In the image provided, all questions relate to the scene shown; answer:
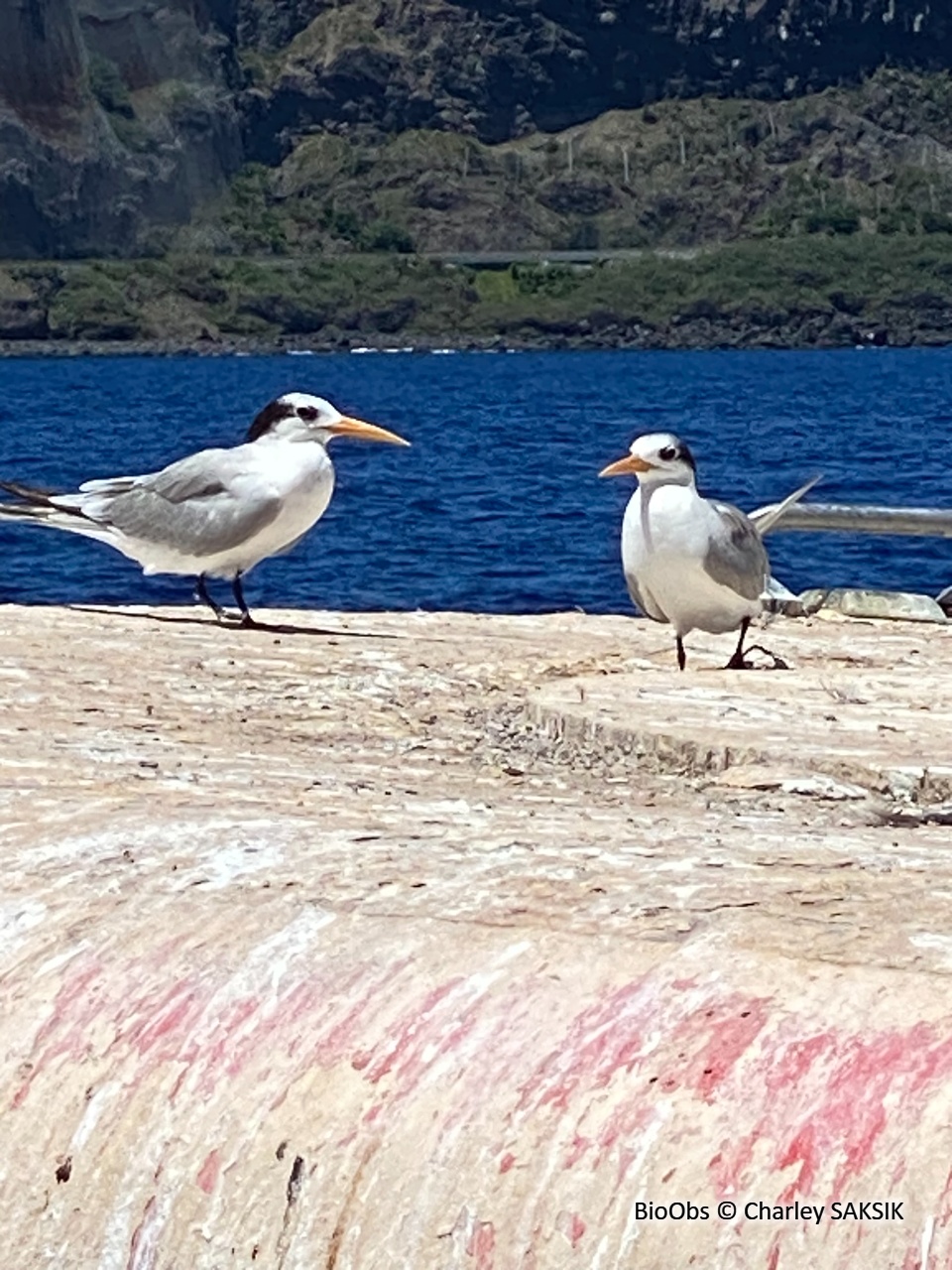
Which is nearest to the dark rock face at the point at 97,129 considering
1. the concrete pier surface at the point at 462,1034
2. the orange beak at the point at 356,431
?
the orange beak at the point at 356,431

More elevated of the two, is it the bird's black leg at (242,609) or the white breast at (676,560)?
the white breast at (676,560)

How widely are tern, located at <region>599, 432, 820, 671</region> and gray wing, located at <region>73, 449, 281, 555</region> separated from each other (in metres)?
1.28

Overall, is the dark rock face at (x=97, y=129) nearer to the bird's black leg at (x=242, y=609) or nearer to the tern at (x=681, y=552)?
the bird's black leg at (x=242, y=609)

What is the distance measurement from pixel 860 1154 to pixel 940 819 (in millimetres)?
1863

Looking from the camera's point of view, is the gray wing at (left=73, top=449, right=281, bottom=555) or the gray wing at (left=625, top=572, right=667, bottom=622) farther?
the gray wing at (left=73, top=449, right=281, bottom=555)

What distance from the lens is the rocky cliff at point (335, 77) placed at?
152125mm

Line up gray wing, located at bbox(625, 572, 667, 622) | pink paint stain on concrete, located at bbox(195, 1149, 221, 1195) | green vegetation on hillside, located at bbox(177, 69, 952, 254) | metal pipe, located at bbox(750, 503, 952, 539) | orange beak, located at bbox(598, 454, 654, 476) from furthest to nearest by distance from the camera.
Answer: green vegetation on hillside, located at bbox(177, 69, 952, 254) → metal pipe, located at bbox(750, 503, 952, 539) → gray wing, located at bbox(625, 572, 667, 622) → orange beak, located at bbox(598, 454, 654, 476) → pink paint stain on concrete, located at bbox(195, 1149, 221, 1195)

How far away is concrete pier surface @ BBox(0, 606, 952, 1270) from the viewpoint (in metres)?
2.43

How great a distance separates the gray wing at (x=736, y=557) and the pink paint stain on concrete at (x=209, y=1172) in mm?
4260

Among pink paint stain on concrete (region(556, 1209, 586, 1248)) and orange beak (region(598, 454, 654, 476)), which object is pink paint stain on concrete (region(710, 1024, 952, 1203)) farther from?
orange beak (region(598, 454, 654, 476))

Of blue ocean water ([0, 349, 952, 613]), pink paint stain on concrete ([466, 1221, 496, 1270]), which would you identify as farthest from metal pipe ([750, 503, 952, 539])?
blue ocean water ([0, 349, 952, 613])

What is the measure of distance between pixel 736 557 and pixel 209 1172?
4.41 m

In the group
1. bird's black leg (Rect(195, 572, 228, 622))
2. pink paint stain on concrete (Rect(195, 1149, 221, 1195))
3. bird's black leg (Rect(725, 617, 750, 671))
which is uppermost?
pink paint stain on concrete (Rect(195, 1149, 221, 1195))

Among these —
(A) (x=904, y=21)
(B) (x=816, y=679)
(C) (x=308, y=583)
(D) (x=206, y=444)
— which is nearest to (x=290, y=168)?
(A) (x=904, y=21)
